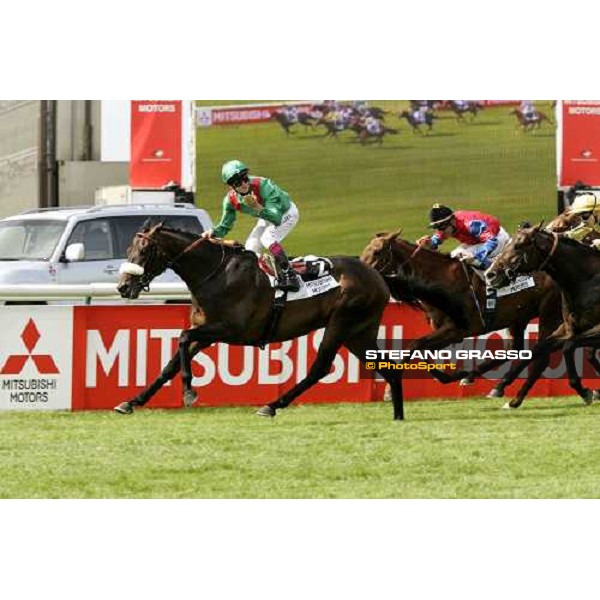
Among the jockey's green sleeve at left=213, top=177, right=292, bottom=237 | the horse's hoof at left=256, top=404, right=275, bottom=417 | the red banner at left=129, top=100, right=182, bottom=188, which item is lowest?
the horse's hoof at left=256, top=404, right=275, bottom=417

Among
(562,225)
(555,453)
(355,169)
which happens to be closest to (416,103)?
(355,169)

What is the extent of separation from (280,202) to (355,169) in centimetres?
975

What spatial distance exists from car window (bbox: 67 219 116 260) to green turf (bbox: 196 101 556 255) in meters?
4.53

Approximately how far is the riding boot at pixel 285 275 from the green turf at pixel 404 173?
8.48 m

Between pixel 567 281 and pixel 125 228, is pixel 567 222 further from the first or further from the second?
pixel 125 228

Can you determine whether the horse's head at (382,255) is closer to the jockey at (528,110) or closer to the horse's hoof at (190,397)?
the horse's hoof at (190,397)

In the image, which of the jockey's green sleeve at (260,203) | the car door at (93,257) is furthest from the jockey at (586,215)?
the car door at (93,257)

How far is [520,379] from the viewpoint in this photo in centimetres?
1273

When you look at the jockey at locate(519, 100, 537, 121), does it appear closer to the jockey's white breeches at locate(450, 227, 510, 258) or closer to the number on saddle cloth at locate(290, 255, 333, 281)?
the jockey's white breeches at locate(450, 227, 510, 258)

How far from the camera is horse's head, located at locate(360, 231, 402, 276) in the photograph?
39.5 ft

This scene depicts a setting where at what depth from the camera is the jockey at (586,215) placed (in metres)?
12.3

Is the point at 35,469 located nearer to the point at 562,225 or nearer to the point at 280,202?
the point at 280,202

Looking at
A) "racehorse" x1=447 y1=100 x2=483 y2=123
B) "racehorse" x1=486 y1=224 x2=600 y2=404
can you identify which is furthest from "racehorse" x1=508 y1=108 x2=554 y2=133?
"racehorse" x1=486 y1=224 x2=600 y2=404

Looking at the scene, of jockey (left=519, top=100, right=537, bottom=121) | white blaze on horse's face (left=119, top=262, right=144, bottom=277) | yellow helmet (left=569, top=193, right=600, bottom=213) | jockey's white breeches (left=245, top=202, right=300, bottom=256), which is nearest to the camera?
white blaze on horse's face (left=119, top=262, right=144, bottom=277)
